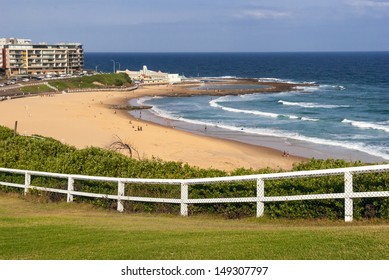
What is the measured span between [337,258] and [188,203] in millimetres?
4980

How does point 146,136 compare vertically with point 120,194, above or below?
below

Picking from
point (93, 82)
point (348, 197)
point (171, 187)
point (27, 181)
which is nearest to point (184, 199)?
point (171, 187)

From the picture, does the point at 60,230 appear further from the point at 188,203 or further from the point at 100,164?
the point at 100,164

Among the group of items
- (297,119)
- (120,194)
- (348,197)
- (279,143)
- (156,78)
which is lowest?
(279,143)

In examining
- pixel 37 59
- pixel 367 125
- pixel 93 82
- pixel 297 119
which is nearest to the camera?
pixel 367 125

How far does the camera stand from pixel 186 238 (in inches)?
342

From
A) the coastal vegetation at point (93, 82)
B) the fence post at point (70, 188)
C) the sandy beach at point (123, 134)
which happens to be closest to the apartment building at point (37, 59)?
the coastal vegetation at point (93, 82)

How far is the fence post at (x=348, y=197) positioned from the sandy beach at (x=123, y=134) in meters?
22.8

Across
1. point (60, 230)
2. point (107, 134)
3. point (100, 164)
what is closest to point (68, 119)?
point (107, 134)

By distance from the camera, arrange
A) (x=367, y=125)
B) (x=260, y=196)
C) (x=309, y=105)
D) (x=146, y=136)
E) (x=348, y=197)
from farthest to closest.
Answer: (x=309, y=105) → (x=367, y=125) → (x=146, y=136) → (x=260, y=196) → (x=348, y=197)

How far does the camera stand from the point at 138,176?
553 inches

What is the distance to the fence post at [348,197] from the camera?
384 inches

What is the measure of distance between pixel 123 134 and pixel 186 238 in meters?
39.4

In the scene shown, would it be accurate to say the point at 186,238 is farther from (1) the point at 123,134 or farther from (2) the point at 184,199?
(1) the point at 123,134
